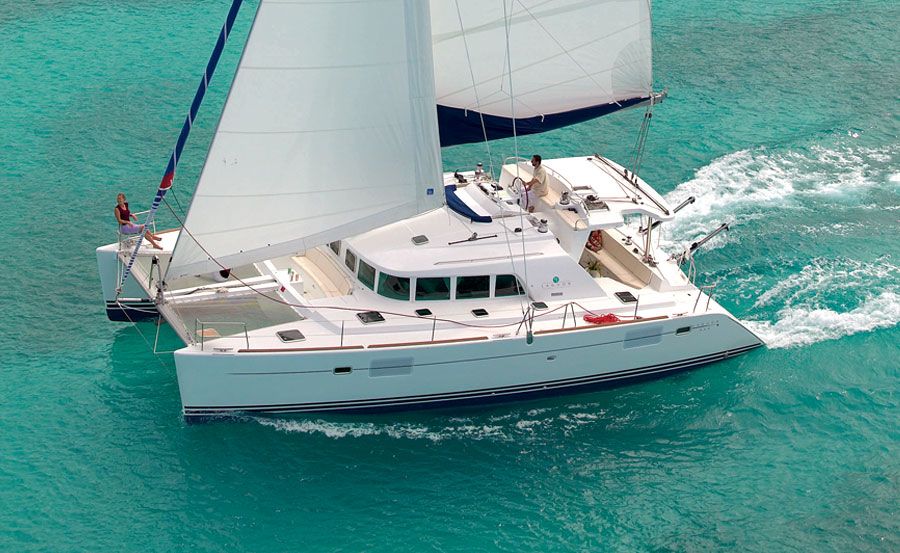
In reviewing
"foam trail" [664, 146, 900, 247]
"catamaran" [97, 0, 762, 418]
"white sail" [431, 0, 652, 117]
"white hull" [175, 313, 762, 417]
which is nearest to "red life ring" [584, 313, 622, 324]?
"catamaran" [97, 0, 762, 418]

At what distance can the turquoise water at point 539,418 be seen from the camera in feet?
65.3

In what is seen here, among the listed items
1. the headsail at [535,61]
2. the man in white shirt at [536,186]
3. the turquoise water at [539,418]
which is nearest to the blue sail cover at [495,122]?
the headsail at [535,61]

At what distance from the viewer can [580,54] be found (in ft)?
76.3

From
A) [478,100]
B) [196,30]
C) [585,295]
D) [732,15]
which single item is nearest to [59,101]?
[196,30]

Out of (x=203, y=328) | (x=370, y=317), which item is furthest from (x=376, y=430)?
(x=203, y=328)

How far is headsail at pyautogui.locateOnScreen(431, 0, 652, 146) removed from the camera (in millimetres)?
22562

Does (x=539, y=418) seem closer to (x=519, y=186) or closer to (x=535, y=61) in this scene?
(x=519, y=186)

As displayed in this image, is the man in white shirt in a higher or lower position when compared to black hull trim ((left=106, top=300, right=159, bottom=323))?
higher

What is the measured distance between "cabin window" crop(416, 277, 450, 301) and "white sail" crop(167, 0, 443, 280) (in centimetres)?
175

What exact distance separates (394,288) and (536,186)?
4414 millimetres

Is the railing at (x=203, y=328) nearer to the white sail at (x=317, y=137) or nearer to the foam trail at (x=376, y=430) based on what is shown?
the white sail at (x=317, y=137)

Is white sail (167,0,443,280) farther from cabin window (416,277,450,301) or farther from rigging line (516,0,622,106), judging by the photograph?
rigging line (516,0,622,106)

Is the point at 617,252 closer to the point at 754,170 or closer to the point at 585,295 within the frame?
the point at 585,295

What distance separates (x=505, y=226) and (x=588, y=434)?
4.70 meters
